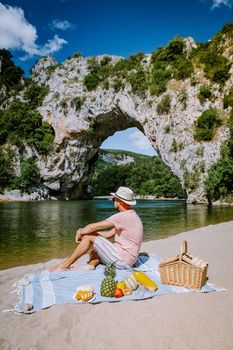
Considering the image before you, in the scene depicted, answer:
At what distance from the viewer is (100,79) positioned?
4272 centimetres

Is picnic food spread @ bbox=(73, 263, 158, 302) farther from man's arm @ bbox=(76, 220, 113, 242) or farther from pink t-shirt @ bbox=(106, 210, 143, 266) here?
man's arm @ bbox=(76, 220, 113, 242)

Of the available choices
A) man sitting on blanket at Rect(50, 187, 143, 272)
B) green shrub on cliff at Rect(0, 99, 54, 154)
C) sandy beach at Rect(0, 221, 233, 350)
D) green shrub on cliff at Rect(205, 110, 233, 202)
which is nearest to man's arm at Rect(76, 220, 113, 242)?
man sitting on blanket at Rect(50, 187, 143, 272)

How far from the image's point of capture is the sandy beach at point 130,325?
2.93 meters

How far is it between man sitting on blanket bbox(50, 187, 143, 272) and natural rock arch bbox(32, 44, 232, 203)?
27270mm

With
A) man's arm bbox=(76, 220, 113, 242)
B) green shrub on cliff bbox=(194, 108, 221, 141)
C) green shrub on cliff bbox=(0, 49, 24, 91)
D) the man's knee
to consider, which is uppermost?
green shrub on cliff bbox=(0, 49, 24, 91)

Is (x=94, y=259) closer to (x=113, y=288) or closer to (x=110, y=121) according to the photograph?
(x=113, y=288)

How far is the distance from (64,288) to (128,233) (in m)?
1.49

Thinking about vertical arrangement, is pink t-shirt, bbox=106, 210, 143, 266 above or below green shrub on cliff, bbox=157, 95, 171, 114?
below

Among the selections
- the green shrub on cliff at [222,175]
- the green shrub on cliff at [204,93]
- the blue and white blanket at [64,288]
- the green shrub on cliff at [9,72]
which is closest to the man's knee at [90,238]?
the blue and white blanket at [64,288]

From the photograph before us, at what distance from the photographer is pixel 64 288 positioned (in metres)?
4.39

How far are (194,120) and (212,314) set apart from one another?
103 ft

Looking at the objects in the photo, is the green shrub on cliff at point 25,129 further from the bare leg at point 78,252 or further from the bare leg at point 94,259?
the bare leg at point 78,252

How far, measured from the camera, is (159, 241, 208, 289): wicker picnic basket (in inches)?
167

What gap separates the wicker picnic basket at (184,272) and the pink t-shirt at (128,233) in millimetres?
804
